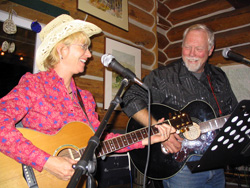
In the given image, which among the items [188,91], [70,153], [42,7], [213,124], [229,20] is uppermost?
[229,20]

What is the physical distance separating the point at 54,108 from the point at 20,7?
1248 millimetres

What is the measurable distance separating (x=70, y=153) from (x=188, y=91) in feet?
4.53

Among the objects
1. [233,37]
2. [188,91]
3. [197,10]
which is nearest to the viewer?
[188,91]

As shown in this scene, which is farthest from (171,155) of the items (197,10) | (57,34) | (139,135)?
(197,10)

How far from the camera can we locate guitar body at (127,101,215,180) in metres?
2.01

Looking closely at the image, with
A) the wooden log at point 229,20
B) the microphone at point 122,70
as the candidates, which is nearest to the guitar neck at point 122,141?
the microphone at point 122,70

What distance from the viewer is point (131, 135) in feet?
6.32

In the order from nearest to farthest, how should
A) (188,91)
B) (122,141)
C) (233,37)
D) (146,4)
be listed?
(122,141) → (188,91) → (233,37) → (146,4)

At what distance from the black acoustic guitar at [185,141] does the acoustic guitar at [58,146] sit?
193 millimetres

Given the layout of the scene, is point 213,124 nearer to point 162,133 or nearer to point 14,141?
point 162,133

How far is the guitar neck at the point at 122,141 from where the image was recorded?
177 centimetres

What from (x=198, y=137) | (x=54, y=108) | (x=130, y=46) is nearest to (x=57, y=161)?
(x=54, y=108)

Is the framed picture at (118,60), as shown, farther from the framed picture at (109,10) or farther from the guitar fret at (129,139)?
the guitar fret at (129,139)

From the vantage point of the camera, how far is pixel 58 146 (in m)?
1.56
